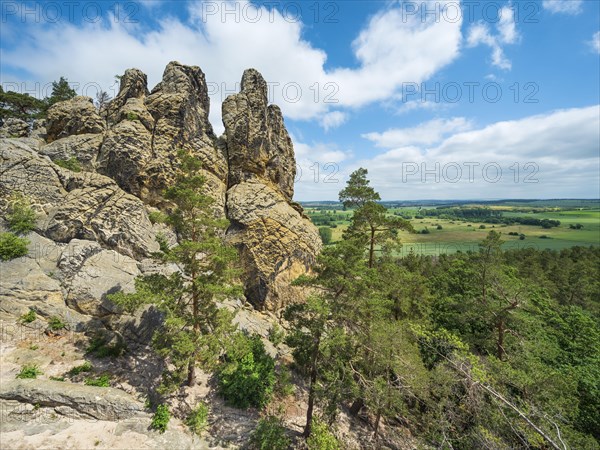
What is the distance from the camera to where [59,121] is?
2747cm

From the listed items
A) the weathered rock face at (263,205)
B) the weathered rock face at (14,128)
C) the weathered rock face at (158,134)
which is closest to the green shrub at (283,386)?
the weathered rock face at (263,205)

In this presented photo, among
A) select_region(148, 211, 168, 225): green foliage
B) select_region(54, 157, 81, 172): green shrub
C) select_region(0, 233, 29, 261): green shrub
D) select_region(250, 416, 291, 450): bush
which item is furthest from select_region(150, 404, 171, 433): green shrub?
select_region(54, 157, 81, 172): green shrub

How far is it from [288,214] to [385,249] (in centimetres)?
1238

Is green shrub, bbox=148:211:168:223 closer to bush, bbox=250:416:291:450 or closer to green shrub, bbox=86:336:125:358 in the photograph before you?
green shrub, bbox=86:336:125:358

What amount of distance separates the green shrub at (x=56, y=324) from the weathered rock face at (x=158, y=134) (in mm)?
12379

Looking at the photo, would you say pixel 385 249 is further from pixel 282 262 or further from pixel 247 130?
pixel 247 130

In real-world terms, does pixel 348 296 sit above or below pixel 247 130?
below

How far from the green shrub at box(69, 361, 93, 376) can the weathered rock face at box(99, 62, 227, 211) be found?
15.2 m

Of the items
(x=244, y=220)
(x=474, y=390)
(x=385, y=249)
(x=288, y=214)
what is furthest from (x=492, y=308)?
(x=244, y=220)

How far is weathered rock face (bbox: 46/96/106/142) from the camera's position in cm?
2734

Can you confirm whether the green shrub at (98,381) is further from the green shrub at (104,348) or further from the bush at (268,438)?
the bush at (268,438)

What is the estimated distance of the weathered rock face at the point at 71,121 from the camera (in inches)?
1077

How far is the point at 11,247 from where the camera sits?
18578 millimetres

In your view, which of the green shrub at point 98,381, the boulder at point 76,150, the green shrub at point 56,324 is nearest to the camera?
the green shrub at point 98,381
